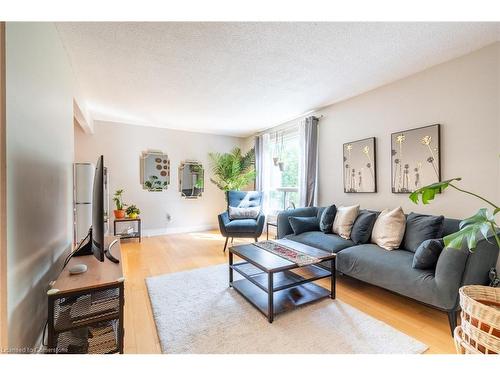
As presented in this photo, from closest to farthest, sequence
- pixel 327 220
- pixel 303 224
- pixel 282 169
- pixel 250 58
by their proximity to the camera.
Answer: pixel 250 58, pixel 327 220, pixel 303 224, pixel 282 169

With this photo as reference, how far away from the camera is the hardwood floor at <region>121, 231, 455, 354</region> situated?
1.52 m

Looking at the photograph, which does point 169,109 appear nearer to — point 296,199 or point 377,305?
point 296,199

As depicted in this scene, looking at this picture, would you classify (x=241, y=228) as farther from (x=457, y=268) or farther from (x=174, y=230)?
(x=457, y=268)

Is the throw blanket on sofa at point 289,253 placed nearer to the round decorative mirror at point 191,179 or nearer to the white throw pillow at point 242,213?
the white throw pillow at point 242,213

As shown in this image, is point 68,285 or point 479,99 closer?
point 68,285

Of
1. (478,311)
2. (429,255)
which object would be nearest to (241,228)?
(429,255)

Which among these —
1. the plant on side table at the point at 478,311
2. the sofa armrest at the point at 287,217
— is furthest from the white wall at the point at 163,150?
the plant on side table at the point at 478,311

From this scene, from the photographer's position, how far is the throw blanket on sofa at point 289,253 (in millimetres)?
1893

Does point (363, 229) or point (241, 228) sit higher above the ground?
point (363, 229)

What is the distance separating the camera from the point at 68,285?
3.88 feet

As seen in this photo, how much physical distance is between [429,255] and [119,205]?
449 cm

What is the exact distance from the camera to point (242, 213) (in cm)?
385
